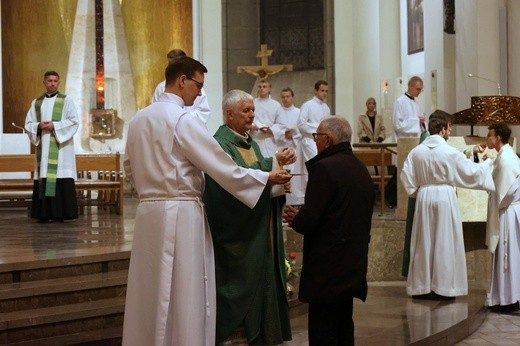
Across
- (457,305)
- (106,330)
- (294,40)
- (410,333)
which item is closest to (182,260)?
(106,330)

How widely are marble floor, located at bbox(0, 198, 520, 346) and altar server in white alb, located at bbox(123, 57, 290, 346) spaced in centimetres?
162

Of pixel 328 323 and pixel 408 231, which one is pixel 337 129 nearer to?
pixel 328 323

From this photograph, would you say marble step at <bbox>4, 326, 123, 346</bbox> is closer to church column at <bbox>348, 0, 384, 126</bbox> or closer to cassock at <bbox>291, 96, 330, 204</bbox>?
cassock at <bbox>291, 96, 330, 204</bbox>

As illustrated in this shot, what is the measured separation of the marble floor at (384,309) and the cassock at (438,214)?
0.20 meters

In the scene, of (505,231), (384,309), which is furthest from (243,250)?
(505,231)

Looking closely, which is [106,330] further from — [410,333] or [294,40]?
[294,40]

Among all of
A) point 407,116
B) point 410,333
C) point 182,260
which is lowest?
point 410,333

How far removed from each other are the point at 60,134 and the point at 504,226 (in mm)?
5207

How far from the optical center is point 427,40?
1764 cm

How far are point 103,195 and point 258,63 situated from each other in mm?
5127

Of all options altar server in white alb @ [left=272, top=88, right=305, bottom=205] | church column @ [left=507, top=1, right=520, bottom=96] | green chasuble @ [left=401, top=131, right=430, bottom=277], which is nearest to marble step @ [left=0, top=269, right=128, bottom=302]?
green chasuble @ [left=401, top=131, right=430, bottom=277]

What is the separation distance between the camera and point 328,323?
571cm

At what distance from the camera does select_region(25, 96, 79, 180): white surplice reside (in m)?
11.7

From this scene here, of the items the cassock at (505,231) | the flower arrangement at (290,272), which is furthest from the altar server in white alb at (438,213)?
the flower arrangement at (290,272)
